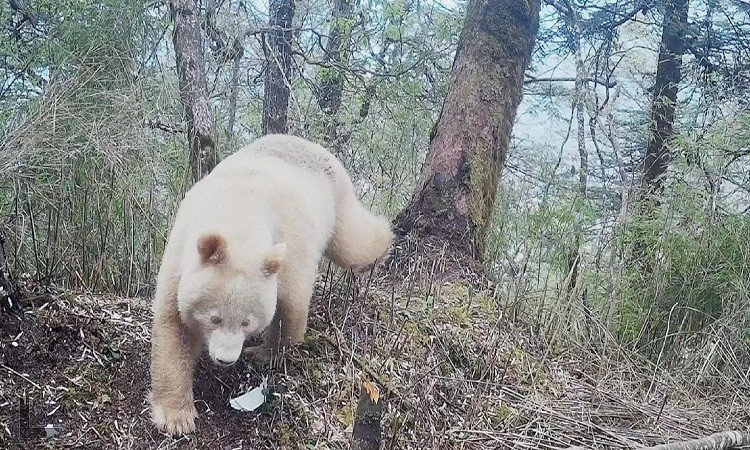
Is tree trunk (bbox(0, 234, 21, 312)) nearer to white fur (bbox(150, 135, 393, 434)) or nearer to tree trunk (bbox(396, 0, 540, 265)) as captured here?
white fur (bbox(150, 135, 393, 434))

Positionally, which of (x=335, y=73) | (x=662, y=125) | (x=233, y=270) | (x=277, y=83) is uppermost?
(x=662, y=125)

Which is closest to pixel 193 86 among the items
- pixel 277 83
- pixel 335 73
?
pixel 277 83

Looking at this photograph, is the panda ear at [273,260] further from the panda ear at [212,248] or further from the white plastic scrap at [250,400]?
the white plastic scrap at [250,400]

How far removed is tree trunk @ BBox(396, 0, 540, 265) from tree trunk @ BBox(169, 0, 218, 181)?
147cm

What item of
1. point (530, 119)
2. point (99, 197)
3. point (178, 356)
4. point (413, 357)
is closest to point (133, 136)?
point (99, 197)

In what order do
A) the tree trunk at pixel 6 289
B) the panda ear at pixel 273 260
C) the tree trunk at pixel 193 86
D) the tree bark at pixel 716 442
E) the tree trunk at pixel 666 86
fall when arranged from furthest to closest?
the tree trunk at pixel 666 86 → the tree trunk at pixel 193 86 → the tree bark at pixel 716 442 → the tree trunk at pixel 6 289 → the panda ear at pixel 273 260

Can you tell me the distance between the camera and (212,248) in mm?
2715

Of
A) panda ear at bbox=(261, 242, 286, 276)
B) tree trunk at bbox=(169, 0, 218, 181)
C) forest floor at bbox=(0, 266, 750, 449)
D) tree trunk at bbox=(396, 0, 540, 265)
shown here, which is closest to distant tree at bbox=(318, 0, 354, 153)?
tree trunk at bbox=(396, 0, 540, 265)

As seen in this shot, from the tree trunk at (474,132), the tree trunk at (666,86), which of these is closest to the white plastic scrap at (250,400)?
the tree trunk at (474,132)

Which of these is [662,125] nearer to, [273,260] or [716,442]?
[716,442]

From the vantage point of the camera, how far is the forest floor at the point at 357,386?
2908 millimetres

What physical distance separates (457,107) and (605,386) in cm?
241

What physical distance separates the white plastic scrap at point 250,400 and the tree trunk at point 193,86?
6.57 feet

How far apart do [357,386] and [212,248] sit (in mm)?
1066
